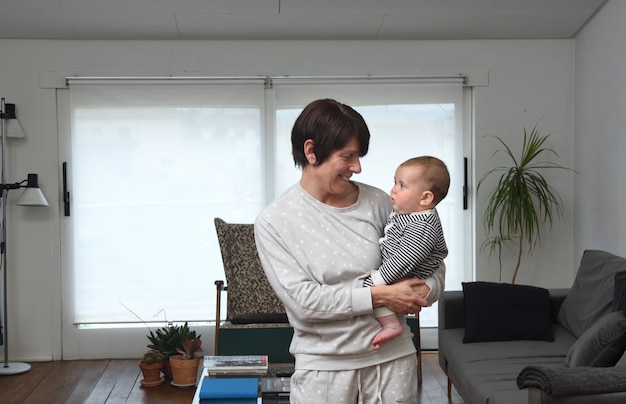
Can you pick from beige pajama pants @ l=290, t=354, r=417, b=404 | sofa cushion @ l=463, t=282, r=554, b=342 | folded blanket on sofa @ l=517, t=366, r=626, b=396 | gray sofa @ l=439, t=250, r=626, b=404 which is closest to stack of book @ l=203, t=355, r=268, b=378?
gray sofa @ l=439, t=250, r=626, b=404

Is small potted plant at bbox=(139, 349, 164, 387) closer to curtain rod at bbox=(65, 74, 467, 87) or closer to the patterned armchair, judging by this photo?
the patterned armchair

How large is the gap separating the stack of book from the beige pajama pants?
187 cm

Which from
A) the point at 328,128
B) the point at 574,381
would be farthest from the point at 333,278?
the point at 574,381

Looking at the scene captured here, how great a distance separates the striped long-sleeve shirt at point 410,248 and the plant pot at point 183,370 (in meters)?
3.19

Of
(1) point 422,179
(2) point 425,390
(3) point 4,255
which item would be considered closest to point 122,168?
(3) point 4,255

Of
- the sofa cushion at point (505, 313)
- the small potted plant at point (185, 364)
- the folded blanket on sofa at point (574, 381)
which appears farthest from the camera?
the small potted plant at point (185, 364)

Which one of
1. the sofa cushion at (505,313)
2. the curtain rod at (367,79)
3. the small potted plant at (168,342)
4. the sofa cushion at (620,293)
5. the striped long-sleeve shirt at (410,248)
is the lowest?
the small potted plant at (168,342)

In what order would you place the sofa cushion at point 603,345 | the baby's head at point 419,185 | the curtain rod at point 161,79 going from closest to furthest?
1. the baby's head at point 419,185
2. the sofa cushion at point 603,345
3. the curtain rod at point 161,79

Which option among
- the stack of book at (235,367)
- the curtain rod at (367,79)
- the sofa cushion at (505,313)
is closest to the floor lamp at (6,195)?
the curtain rod at (367,79)

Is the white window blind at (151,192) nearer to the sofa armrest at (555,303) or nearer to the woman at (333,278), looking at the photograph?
the sofa armrest at (555,303)

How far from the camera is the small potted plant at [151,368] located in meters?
5.11

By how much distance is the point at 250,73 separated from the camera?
5918 millimetres

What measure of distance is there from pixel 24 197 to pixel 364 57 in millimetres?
2518

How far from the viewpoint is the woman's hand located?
74.6 inches
